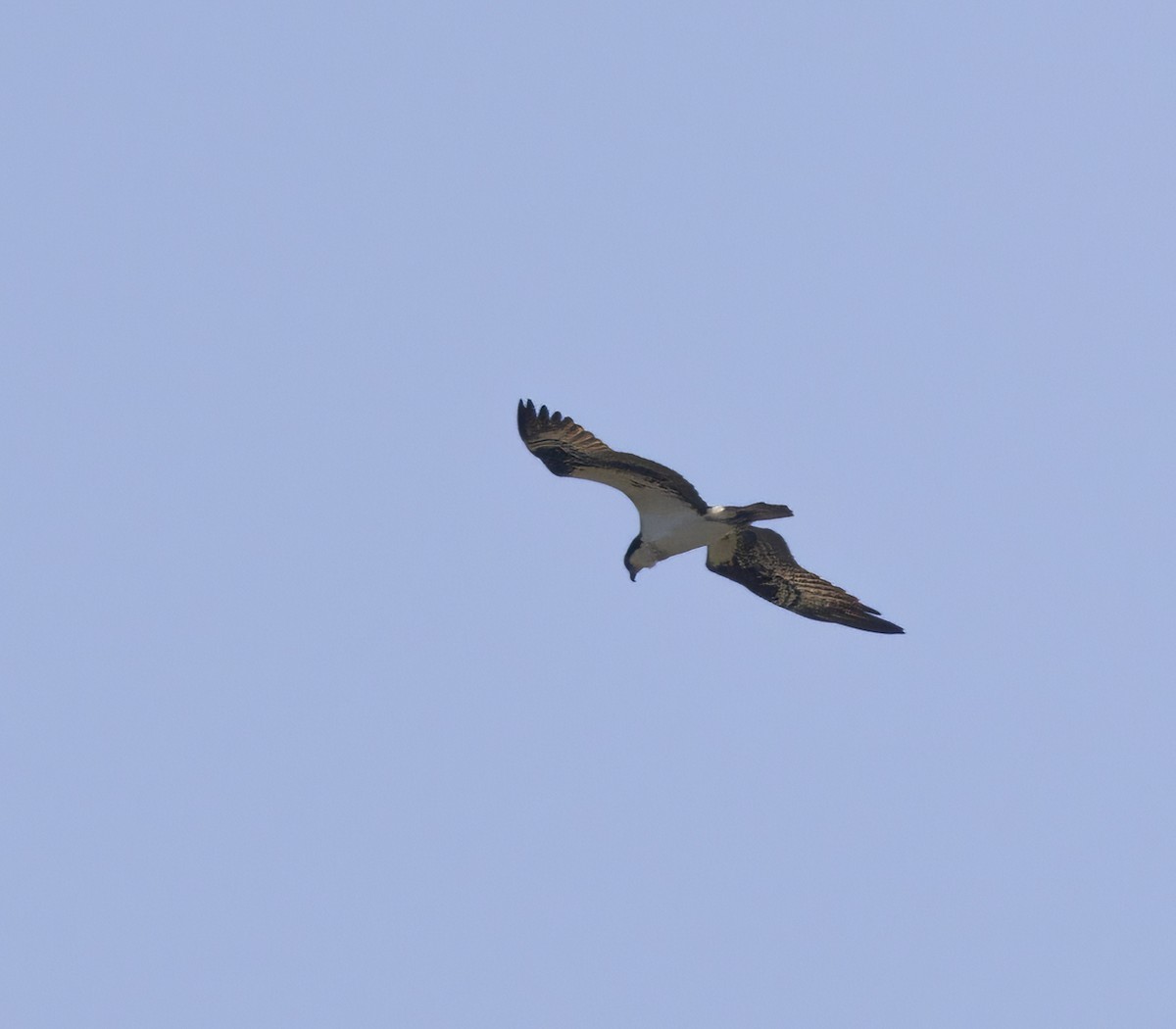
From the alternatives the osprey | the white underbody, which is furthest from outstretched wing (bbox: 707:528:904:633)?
the white underbody

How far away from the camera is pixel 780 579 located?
2000 centimetres

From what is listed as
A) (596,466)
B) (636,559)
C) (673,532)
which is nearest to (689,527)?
(673,532)

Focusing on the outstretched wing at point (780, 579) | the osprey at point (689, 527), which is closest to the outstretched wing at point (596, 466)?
the osprey at point (689, 527)

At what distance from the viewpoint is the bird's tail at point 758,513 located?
17609 millimetres

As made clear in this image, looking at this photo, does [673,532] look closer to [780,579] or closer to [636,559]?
[636,559]

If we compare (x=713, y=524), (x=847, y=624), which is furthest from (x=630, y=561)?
(x=847, y=624)

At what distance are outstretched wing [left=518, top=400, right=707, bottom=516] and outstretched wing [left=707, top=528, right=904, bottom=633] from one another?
110 cm

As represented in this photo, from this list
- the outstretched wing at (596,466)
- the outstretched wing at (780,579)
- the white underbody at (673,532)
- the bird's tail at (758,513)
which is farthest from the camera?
the outstretched wing at (780,579)

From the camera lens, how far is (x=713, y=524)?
18.9 metres

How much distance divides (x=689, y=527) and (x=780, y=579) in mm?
1684

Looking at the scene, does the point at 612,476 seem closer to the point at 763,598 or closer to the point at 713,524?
the point at 713,524

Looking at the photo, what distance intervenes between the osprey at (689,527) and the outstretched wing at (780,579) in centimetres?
1

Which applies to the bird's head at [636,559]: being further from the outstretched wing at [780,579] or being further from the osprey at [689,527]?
the outstretched wing at [780,579]

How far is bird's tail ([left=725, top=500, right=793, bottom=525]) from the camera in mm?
17609
